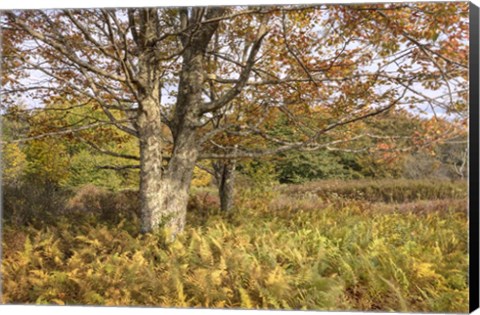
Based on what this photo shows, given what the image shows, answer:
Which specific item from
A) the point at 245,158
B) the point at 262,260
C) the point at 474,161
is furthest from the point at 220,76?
the point at 474,161

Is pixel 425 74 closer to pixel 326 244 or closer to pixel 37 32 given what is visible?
pixel 326 244

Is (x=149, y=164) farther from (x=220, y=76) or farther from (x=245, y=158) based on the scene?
(x=220, y=76)

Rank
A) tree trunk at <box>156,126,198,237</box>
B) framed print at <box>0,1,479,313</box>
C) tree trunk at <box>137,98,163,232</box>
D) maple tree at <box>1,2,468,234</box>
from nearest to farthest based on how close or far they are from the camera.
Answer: framed print at <box>0,1,479,313</box> → maple tree at <box>1,2,468,234</box> → tree trunk at <box>137,98,163,232</box> → tree trunk at <box>156,126,198,237</box>

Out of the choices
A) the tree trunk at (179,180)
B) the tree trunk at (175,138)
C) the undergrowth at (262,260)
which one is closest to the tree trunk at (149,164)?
the tree trunk at (175,138)

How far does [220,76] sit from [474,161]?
3606 mm

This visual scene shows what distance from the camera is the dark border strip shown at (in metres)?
5.91

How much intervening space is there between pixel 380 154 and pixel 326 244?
1.26 metres

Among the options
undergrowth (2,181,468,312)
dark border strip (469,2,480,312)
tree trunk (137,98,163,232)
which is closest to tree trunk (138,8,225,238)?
tree trunk (137,98,163,232)

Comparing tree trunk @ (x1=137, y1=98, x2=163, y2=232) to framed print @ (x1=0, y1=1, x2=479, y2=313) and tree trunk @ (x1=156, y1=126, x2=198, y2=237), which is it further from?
tree trunk @ (x1=156, y1=126, x2=198, y2=237)

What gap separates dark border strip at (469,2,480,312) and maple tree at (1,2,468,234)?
1.56 feet

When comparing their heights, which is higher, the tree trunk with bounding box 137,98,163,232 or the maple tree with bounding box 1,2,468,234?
the maple tree with bounding box 1,2,468,234

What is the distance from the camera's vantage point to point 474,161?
5922 millimetres

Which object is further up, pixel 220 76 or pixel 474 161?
pixel 220 76

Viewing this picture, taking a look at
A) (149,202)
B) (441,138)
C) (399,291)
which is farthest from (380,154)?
(149,202)
